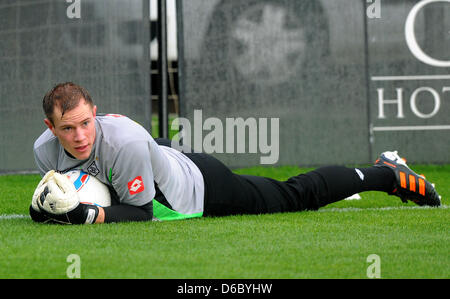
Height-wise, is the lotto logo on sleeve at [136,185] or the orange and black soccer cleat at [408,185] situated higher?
the lotto logo on sleeve at [136,185]

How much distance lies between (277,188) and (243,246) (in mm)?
1347

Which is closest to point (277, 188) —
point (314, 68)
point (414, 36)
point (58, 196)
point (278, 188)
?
point (278, 188)

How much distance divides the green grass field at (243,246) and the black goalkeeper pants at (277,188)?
9cm

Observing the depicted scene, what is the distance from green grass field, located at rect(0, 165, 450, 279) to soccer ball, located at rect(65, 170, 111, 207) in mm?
191

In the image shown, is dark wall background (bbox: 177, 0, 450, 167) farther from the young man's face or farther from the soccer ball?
the young man's face

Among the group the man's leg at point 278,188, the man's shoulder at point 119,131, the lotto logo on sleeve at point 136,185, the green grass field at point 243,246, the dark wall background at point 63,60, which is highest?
the dark wall background at point 63,60

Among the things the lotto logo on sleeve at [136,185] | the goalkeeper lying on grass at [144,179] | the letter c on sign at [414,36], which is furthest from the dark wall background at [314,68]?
the lotto logo on sleeve at [136,185]

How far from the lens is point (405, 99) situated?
29.5 feet

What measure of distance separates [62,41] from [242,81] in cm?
208

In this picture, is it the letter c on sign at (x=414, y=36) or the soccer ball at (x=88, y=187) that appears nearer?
the soccer ball at (x=88, y=187)

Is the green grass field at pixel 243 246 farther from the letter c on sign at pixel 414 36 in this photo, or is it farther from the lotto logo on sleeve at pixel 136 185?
the letter c on sign at pixel 414 36

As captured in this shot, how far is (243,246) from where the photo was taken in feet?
12.0

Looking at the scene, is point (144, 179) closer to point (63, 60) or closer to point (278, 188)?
point (278, 188)

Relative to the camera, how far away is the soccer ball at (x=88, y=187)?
4.31m
